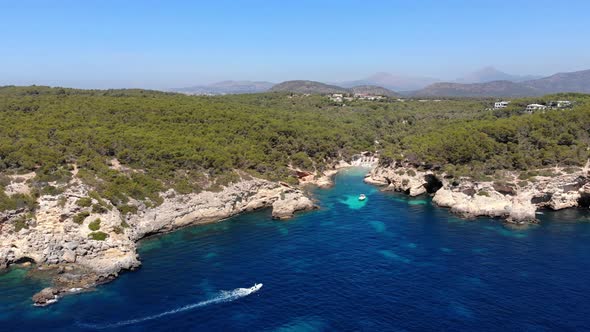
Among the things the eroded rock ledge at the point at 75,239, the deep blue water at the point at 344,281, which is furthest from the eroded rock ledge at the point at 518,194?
the eroded rock ledge at the point at 75,239

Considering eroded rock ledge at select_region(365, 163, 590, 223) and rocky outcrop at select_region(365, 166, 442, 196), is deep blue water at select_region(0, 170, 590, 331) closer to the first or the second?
eroded rock ledge at select_region(365, 163, 590, 223)

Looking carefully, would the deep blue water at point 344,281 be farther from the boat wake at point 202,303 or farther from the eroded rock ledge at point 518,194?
the eroded rock ledge at point 518,194

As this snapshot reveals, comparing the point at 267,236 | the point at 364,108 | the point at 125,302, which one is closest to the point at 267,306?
the point at 125,302

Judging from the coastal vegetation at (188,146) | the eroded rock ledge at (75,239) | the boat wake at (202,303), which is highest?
the coastal vegetation at (188,146)

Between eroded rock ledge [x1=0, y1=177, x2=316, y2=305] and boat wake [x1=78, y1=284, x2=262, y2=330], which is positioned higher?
eroded rock ledge [x1=0, y1=177, x2=316, y2=305]

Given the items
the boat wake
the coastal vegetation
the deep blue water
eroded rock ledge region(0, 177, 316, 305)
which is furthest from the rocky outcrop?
the boat wake

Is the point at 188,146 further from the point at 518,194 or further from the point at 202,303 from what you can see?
the point at 518,194
